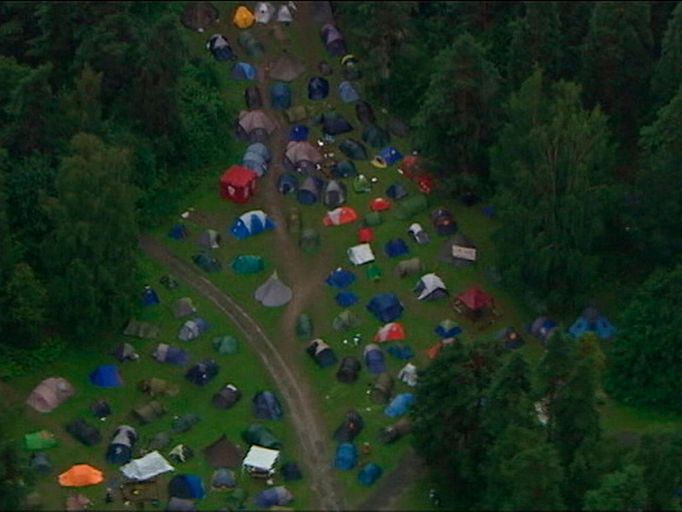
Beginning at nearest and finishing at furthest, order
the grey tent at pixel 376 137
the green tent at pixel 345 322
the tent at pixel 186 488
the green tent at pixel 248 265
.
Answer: the tent at pixel 186 488, the green tent at pixel 345 322, the green tent at pixel 248 265, the grey tent at pixel 376 137

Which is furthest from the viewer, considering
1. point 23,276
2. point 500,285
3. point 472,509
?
point 500,285

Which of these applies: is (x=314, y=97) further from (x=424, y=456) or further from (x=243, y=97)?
(x=424, y=456)

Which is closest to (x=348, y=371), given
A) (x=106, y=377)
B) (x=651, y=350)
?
(x=106, y=377)

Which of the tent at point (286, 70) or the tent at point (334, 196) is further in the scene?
the tent at point (286, 70)

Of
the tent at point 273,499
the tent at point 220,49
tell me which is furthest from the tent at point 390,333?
the tent at point 220,49

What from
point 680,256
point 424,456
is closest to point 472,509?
point 424,456

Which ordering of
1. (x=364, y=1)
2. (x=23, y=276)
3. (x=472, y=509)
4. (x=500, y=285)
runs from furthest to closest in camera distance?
(x=364, y=1)
(x=500, y=285)
(x=23, y=276)
(x=472, y=509)

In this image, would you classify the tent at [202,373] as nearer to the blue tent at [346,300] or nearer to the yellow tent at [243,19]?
the blue tent at [346,300]
